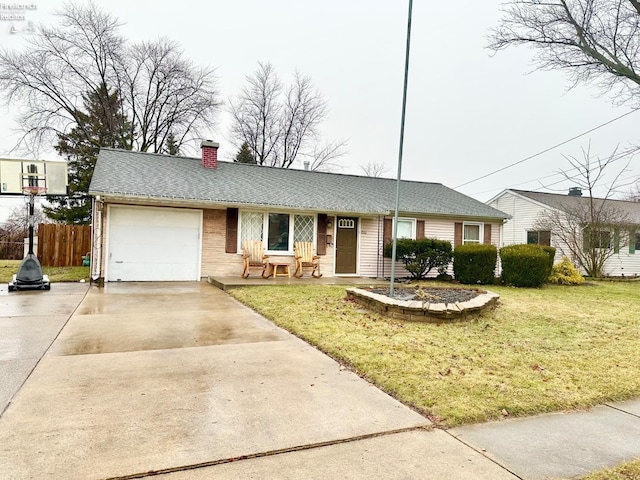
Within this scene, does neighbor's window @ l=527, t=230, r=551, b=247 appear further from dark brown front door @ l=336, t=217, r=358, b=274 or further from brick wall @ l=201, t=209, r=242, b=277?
brick wall @ l=201, t=209, r=242, b=277

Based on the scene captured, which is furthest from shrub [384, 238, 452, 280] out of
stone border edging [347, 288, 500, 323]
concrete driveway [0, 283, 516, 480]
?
concrete driveway [0, 283, 516, 480]

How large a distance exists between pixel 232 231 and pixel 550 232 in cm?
1386

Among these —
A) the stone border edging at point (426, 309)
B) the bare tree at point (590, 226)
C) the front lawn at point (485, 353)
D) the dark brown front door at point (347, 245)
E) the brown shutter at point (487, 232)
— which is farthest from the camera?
the bare tree at point (590, 226)

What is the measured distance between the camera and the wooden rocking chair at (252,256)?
10758mm

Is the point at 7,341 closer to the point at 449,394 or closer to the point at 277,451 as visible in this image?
the point at 277,451

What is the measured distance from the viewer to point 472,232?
1417cm

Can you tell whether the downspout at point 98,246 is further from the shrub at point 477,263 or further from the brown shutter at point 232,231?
the shrub at point 477,263

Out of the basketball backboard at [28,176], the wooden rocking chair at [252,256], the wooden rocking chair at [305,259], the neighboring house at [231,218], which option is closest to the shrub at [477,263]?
the neighboring house at [231,218]

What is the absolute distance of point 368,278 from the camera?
40.7 feet

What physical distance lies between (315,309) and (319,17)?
11240mm

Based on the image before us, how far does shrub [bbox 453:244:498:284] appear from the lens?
1146 cm

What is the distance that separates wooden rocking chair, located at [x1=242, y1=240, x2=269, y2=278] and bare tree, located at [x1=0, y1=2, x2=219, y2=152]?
50.0ft

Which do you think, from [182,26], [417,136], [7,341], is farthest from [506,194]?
[7,341]

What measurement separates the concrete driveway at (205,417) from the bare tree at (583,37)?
494 inches
